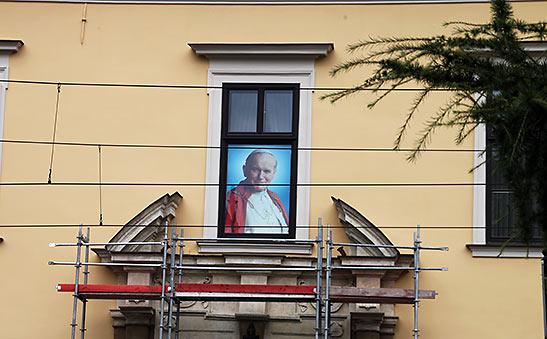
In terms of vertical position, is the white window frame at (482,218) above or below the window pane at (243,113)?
below

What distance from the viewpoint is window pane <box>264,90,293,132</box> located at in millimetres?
13969

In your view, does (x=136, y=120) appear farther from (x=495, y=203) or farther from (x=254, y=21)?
(x=495, y=203)

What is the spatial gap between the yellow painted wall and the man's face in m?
0.50

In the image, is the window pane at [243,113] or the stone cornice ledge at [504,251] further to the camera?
the window pane at [243,113]

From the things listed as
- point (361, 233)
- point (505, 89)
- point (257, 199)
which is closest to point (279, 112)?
point (257, 199)

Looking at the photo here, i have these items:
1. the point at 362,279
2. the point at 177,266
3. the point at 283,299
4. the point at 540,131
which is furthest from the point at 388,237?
the point at 540,131

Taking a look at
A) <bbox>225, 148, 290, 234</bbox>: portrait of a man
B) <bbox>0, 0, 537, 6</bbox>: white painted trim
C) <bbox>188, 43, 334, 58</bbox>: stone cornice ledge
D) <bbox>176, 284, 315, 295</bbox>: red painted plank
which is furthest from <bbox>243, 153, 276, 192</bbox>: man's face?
<bbox>0, 0, 537, 6</bbox>: white painted trim

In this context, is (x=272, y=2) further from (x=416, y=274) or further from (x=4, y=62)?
(x=416, y=274)

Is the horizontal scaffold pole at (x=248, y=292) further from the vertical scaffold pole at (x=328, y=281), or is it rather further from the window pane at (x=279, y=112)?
the window pane at (x=279, y=112)

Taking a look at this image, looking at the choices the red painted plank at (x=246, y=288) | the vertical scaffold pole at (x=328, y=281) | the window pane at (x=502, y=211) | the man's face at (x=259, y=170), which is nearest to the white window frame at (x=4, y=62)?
the man's face at (x=259, y=170)

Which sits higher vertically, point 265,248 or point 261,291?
point 265,248

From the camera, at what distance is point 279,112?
14.0m

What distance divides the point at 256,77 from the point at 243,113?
0.44 m

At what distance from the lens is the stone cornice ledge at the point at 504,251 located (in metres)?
13.3
